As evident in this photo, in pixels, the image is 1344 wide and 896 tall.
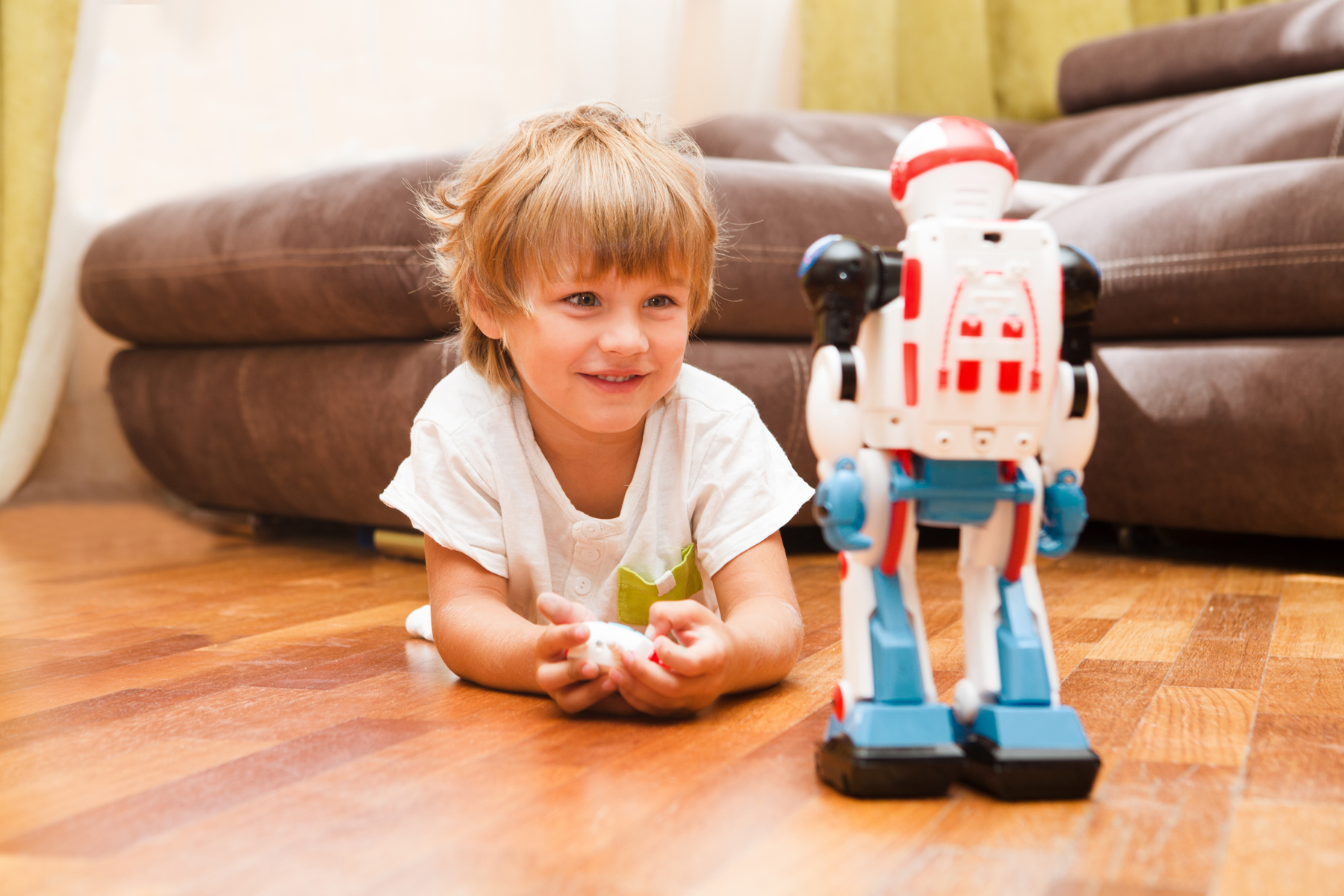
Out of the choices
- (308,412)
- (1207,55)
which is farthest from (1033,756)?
(1207,55)

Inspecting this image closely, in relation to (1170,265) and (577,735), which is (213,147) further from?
(577,735)

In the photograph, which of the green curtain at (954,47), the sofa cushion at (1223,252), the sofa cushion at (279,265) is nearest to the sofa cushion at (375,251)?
the sofa cushion at (279,265)

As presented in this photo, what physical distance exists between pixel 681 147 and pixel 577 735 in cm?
56

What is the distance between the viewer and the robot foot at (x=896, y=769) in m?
0.64

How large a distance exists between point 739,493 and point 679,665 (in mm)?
261

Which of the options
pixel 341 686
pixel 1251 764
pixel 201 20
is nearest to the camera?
pixel 1251 764

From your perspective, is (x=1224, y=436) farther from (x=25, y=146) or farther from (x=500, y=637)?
(x=25, y=146)

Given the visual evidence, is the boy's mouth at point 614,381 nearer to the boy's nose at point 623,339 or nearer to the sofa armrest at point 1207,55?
the boy's nose at point 623,339

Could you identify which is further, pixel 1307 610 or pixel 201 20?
pixel 201 20

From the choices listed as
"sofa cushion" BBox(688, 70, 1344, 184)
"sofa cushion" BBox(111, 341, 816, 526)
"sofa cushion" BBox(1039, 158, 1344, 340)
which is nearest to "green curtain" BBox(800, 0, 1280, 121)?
"sofa cushion" BBox(688, 70, 1344, 184)

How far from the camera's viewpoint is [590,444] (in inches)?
40.7

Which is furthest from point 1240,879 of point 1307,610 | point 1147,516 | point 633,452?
point 1147,516

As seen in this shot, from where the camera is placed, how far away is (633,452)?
1.05 meters

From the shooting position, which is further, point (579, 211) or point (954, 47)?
point (954, 47)
